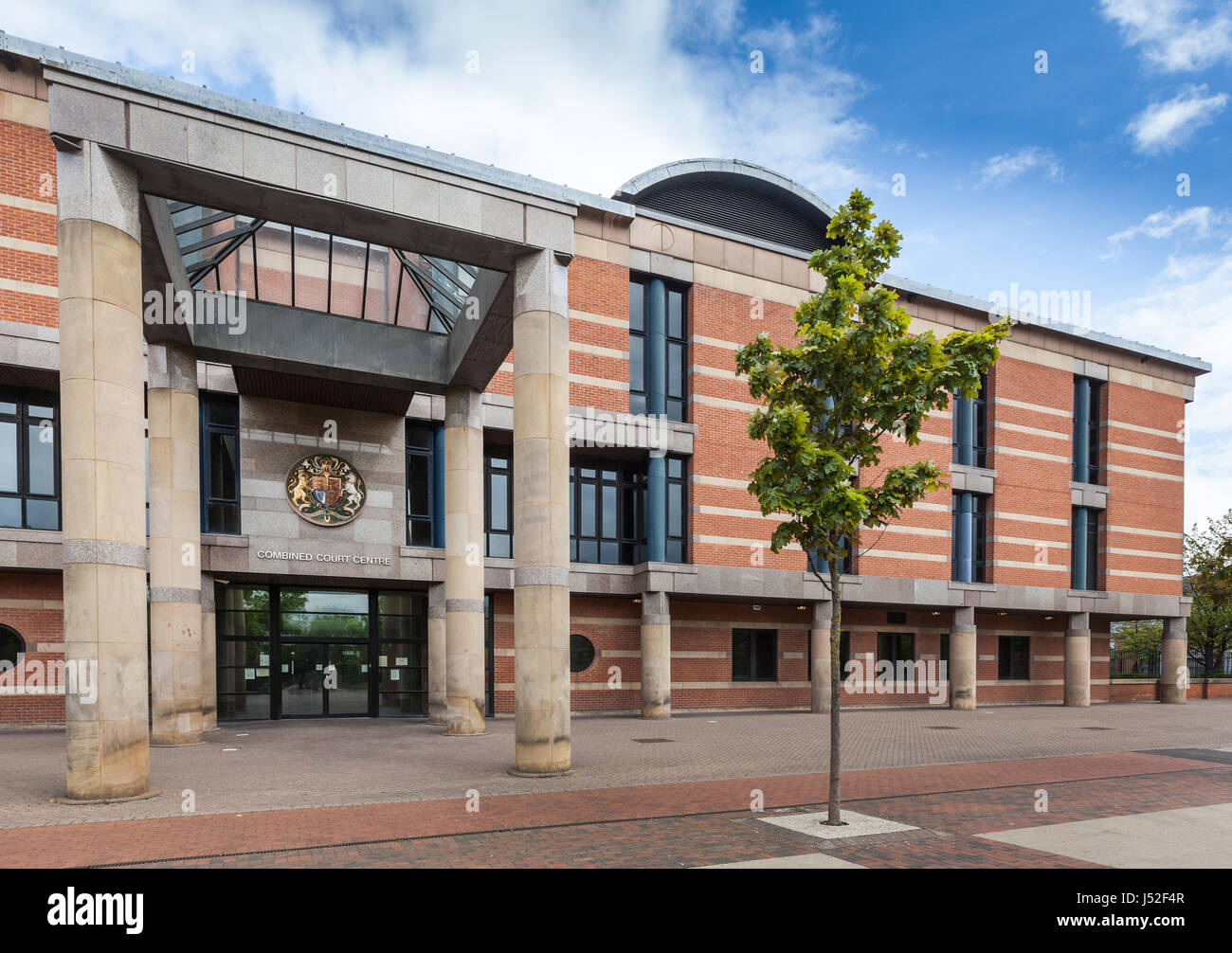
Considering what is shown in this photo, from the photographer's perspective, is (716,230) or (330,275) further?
(716,230)

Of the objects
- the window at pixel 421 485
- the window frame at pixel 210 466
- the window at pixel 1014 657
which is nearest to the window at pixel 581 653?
the window at pixel 421 485


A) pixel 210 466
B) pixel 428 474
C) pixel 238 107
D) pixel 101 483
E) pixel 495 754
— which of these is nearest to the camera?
pixel 101 483

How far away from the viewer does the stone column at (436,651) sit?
21594mm

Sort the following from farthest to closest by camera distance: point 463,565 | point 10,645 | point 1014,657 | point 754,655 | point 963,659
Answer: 1. point 1014,657
2. point 963,659
3. point 754,655
4. point 10,645
5. point 463,565

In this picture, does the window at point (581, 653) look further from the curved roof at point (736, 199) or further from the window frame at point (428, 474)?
the curved roof at point (736, 199)

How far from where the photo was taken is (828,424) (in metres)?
9.80

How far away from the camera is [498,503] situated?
2380 cm

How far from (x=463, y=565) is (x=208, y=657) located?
6.77 m

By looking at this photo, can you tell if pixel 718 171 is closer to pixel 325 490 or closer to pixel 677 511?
pixel 677 511

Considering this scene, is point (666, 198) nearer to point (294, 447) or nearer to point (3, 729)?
point (294, 447)

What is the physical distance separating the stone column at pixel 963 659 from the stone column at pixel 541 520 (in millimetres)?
20778

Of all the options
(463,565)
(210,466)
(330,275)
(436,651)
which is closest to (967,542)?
(436,651)

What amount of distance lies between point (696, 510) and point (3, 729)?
1821 centimetres
